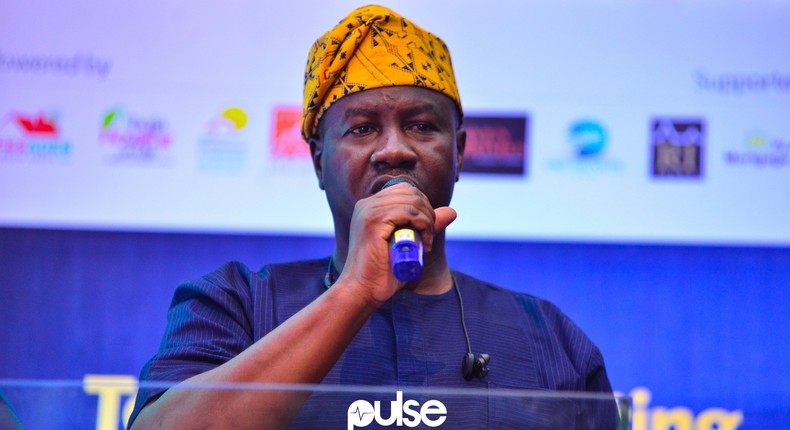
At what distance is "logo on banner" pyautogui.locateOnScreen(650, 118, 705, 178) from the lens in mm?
2727

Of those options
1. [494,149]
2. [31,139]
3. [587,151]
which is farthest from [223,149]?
[587,151]

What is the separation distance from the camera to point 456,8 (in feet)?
9.28

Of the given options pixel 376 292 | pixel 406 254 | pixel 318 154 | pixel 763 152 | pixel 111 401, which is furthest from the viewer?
pixel 763 152

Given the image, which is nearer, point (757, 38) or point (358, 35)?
point (358, 35)

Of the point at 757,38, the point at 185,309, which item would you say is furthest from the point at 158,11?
the point at 757,38

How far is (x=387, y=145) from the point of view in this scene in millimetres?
1548

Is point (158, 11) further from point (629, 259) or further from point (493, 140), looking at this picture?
point (629, 259)

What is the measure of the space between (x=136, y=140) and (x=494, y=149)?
1080mm

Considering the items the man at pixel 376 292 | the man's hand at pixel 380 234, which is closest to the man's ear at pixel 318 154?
the man at pixel 376 292

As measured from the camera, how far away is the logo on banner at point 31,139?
2.78 metres

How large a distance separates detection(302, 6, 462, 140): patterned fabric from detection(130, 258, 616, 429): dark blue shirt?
1.09ft

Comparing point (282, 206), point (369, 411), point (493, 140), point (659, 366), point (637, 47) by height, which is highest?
point (637, 47)

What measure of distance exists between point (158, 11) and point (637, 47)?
1479 mm

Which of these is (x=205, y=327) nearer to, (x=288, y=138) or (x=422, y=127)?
(x=422, y=127)
